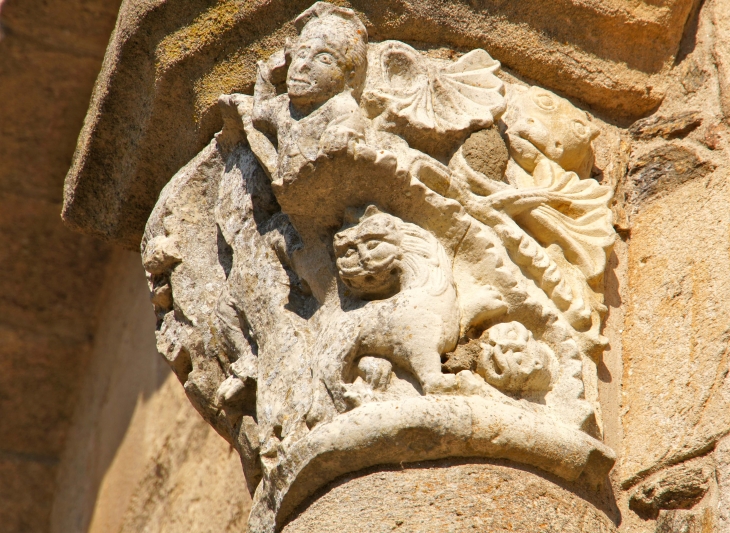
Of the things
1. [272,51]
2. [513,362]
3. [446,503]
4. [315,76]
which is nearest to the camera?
[446,503]

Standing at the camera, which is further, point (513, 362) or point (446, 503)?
point (513, 362)

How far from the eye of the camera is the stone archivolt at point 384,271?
1.35 meters

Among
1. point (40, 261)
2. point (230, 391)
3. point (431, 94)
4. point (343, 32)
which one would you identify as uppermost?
point (343, 32)

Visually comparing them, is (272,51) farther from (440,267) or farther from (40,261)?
(40,261)

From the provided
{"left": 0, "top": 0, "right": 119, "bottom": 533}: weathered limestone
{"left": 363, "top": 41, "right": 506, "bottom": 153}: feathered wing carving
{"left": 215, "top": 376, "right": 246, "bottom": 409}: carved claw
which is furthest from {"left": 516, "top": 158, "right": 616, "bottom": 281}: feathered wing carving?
{"left": 0, "top": 0, "right": 119, "bottom": 533}: weathered limestone

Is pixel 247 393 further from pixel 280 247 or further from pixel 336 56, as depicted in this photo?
pixel 336 56

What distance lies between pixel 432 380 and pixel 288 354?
278mm

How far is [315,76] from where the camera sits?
1521 mm

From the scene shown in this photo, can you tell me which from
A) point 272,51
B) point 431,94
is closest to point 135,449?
point 272,51

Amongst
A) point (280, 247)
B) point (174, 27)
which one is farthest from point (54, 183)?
point (280, 247)

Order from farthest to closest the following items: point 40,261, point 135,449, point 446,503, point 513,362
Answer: point 40,261 → point 135,449 → point 513,362 → point 446,503

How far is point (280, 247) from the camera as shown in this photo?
1.61 metres

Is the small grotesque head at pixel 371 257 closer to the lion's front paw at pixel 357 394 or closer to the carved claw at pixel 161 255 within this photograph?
the lion's front paw at pixel 357 394

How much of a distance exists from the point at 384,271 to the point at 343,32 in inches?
15.9
